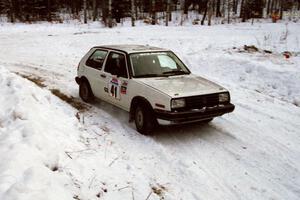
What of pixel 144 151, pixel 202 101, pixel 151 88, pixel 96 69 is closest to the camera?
pixel 144 151

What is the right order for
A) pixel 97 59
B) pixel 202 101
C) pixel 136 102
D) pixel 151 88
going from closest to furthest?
pixel 202 101, pixel 151 88, pixel 136 102, pixel 97 59

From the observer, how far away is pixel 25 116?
550 centimetres

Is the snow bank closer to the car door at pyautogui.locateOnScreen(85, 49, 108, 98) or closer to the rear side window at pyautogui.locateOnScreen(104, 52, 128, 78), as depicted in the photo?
the car door at pyautogui.locateOnScreen(85, 49, 108, 98)

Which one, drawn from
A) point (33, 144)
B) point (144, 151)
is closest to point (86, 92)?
point (144, 151)

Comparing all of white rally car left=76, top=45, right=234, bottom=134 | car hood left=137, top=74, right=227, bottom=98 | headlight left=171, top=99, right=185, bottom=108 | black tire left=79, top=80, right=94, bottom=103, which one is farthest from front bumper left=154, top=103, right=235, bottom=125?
black tire left=79, top=80, right=94, bottom=103

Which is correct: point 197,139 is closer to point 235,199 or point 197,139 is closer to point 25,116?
point 235,199

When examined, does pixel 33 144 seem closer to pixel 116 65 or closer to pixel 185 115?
pixel 185 115

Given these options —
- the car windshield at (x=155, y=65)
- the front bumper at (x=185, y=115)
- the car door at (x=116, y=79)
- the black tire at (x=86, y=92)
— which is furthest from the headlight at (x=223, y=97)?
the black tire at (x=86, y=92)

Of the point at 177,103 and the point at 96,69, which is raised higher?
the point at 96,69

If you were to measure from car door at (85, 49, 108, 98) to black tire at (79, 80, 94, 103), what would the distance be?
0.21m

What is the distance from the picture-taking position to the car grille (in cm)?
599

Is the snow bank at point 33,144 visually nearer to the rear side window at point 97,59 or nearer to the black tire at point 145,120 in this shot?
the black tire at point 145,120

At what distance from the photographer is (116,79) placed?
7.22 meters

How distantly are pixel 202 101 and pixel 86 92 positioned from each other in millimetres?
3624
